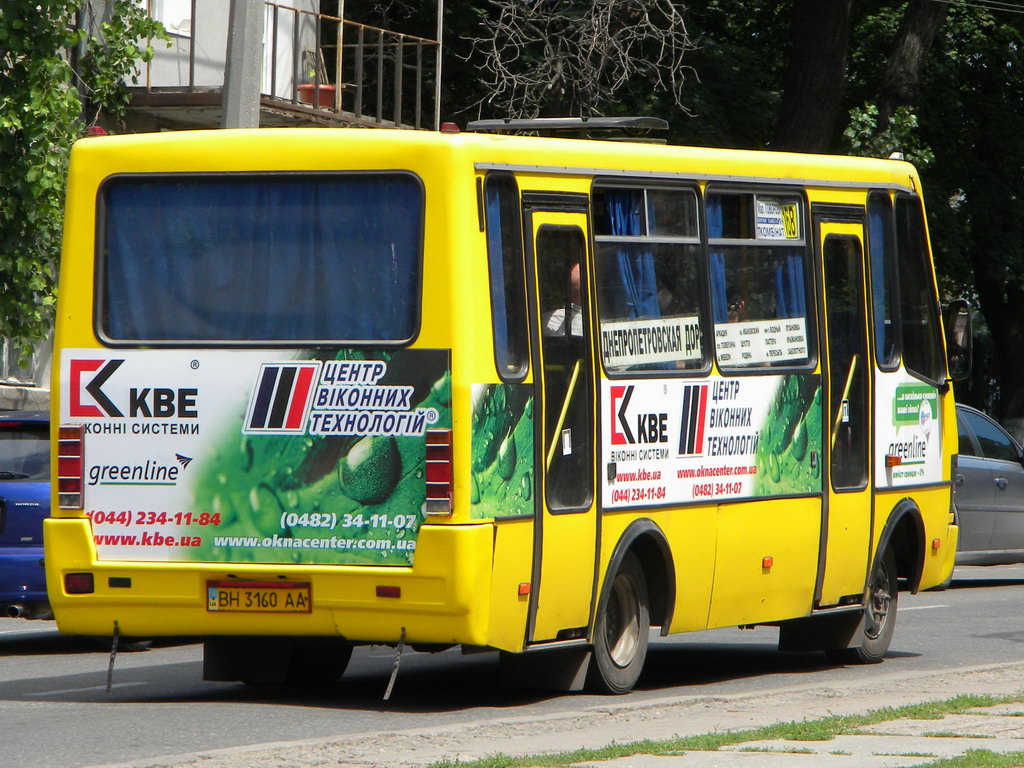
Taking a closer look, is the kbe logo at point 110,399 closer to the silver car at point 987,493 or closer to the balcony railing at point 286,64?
the silver car at point 987,493

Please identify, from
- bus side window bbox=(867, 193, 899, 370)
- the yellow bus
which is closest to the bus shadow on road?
the yellow bus

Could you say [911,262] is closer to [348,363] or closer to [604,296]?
[604,296]

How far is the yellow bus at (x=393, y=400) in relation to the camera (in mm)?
8992

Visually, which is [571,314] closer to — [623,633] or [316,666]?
[623,633]

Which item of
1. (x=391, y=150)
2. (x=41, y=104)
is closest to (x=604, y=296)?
(x=391, y=150)

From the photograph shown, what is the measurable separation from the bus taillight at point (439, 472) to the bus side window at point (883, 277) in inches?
162

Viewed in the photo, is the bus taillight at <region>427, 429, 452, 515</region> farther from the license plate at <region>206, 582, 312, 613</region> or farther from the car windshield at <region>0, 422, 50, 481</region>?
the car windshield at <region>0, 422, 50, 481</region>

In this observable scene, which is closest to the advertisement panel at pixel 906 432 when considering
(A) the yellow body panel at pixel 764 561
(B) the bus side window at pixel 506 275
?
(A) the yellow body panel at pixel 764 561

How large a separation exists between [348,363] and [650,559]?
2.21 metres

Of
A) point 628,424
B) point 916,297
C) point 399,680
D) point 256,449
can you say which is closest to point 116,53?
point 916,297

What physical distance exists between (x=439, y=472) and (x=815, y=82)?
18.5 metres

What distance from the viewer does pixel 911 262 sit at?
12.7m

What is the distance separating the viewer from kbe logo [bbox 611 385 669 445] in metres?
9.90

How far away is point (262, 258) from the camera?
9359mm
